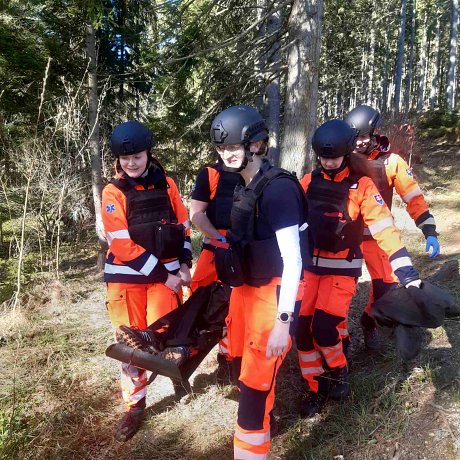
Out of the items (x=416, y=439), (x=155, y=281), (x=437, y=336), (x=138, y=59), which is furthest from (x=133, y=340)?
(x=138, y=59)

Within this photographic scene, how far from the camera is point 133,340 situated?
3121 millimetres

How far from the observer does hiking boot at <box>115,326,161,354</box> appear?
3115mm

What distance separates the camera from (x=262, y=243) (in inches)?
104

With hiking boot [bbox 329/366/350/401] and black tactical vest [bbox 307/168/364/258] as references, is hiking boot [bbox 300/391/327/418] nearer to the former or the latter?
hiking boot [bbox 329/366/350/401]

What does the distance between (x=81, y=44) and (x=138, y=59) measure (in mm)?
2567

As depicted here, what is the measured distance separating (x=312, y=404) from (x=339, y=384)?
0.30 meters

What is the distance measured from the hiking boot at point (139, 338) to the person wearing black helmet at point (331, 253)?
130 centimetres

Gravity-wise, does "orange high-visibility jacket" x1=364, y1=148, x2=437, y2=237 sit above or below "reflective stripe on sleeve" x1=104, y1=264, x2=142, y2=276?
above

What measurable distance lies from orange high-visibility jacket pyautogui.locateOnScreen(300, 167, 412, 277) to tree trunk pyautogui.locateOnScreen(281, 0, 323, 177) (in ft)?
5.93

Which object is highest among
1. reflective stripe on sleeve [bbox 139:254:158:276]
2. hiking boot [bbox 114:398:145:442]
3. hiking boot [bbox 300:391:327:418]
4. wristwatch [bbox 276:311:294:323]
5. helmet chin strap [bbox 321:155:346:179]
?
helmet chin strap [bbox 321:155:346:179]

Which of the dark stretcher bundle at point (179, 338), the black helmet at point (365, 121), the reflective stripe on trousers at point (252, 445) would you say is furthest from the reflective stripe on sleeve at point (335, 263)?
the reflective stripe on trousers at point (252, 445)

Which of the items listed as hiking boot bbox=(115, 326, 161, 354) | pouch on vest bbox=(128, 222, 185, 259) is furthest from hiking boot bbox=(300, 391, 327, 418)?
pouch on vest bbox=(128, 222, 185, 259)

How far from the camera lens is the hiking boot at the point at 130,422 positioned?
140 inches

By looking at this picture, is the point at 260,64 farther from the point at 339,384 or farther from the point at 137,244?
the point at 339,384
